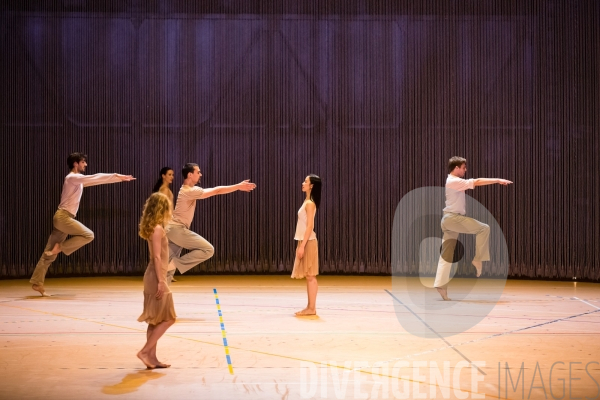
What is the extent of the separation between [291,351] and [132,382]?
138cm

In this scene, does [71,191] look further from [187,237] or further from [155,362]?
[155,362]

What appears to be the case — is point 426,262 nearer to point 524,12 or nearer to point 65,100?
point 524,12

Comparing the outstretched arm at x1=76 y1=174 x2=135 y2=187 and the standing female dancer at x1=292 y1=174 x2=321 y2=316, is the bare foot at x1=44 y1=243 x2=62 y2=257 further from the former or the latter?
the standing female dancer at x1=292 y1=174 x2=321 y2=316

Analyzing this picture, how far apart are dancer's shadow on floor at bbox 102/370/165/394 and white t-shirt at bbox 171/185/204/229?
3.00 m

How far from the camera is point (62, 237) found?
29.6ft

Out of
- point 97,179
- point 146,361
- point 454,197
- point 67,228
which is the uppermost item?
point 97,179

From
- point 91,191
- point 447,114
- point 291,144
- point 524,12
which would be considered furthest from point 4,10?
point 524,12

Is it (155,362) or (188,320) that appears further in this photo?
(188,320)

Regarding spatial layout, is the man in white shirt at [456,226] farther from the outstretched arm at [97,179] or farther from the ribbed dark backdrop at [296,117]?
the outstretched arm at [97,179]

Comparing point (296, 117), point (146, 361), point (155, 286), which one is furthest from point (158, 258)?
point (296, 117)

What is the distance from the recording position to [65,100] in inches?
444

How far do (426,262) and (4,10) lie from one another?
23.9ft

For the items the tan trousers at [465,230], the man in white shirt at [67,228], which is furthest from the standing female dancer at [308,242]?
the man in white shirt at [67,228]

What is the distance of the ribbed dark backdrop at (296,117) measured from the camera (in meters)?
11.2
